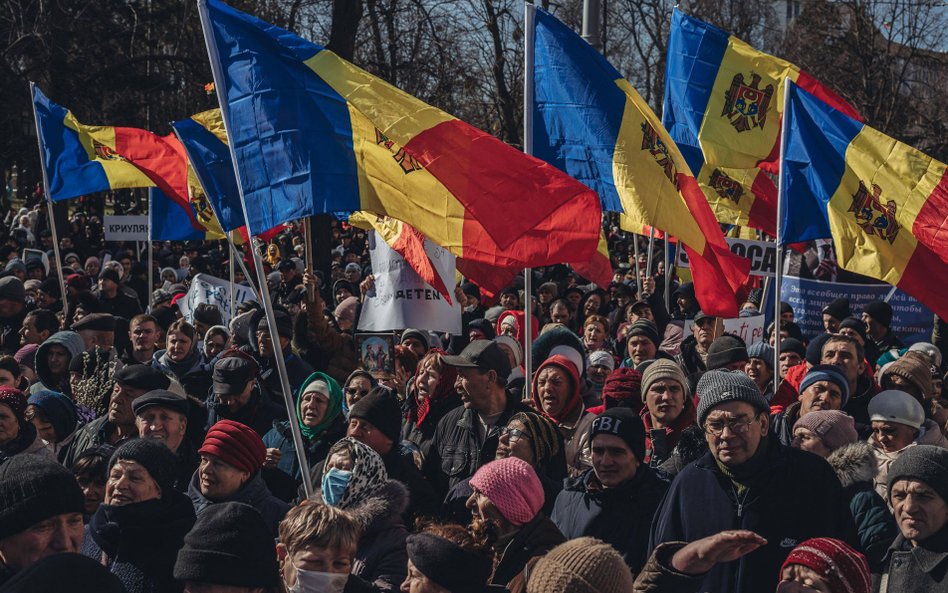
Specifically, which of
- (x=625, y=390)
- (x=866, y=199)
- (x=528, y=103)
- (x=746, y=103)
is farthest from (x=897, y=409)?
(x=746, y=103)

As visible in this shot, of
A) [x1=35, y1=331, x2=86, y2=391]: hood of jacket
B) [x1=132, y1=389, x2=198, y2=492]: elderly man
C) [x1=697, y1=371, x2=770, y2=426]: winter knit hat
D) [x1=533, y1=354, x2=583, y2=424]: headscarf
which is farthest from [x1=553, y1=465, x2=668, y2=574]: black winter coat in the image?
[x1=35, y1=331, x2=86, y2=391]: hood of jacket

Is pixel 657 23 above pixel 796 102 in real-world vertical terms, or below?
above

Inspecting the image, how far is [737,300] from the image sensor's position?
704 cm

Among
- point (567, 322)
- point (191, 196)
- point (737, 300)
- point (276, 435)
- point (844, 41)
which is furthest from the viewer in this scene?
point (844, 41)

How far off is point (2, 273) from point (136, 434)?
8.96 m

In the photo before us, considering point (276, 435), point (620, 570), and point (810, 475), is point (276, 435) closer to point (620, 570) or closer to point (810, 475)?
point (810, 475)

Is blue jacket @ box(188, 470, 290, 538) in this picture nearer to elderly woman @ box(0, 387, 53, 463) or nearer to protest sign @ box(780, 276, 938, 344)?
elderly woman @ box(0, 387, 53, 463)

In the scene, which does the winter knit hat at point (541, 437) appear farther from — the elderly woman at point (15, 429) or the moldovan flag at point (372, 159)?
the elderly woman at point (15, 429)

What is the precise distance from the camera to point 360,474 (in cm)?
428

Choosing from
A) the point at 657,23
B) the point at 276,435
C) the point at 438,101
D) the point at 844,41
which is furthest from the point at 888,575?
the point at 657,23

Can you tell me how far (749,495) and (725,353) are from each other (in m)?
3.12

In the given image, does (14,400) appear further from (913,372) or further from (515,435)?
(913,372)

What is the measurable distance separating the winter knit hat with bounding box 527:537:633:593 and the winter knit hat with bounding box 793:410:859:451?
2315 mm

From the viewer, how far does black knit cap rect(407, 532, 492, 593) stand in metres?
3.43
